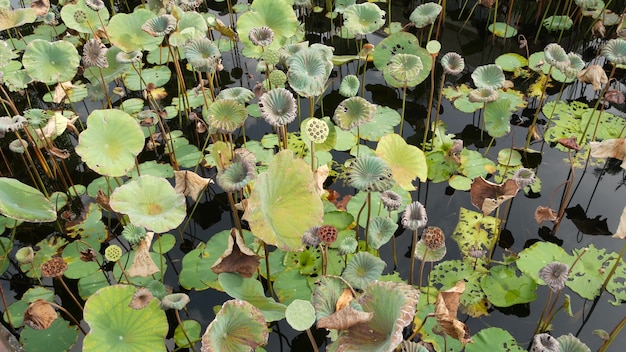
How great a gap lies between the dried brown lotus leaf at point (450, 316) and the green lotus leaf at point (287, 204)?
677 mm

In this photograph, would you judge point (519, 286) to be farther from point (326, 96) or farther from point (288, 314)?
point (326, 96)

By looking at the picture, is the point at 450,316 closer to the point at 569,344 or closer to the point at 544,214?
the point at 569,344

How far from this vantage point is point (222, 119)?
8.54ft

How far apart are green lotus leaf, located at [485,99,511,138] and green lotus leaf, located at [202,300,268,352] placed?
2004mm

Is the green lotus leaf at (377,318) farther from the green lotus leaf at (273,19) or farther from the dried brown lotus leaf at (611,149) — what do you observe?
the green lotus leaf at (273,19)

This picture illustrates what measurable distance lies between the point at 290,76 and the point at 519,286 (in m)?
1.58

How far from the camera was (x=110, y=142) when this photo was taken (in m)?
2.69

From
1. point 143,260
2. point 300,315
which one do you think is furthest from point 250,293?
point 300,315

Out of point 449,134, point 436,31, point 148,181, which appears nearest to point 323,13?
point 436,31

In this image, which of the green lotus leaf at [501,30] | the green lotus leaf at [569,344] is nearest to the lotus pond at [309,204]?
the green lotus leaf at [569,344]

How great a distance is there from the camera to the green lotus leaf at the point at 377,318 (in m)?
1.73

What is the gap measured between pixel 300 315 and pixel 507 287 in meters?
1.36

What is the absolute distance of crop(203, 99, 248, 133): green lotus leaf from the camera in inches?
102

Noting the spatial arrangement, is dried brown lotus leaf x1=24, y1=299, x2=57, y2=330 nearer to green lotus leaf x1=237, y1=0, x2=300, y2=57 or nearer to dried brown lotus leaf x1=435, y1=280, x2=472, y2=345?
dried brown lotus leaf x1=435, y1=280, x2=472, y2=345
